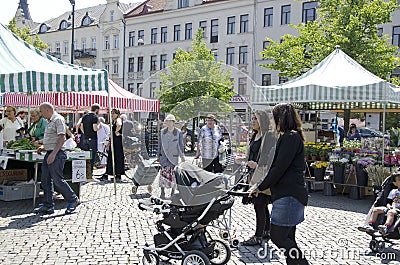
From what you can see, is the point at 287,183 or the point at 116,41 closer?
the point at 287,183

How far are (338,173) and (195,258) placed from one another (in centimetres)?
604

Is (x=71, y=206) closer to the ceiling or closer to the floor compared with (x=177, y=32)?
closer to the floor

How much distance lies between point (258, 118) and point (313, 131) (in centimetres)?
996

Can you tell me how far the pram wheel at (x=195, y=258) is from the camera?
450 centimetres

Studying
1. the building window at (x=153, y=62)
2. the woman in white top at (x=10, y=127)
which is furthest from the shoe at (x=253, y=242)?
the building window at (x=153, y=62)

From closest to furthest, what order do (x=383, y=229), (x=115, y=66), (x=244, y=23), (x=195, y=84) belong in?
(x=195, y=84) → (x=383, y=229) → (x=244, y=23) → (x=115, y=66)

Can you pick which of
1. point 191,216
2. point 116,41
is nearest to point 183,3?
point 116,41

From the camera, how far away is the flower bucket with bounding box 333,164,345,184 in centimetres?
970

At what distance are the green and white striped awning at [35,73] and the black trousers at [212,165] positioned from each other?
175 inches

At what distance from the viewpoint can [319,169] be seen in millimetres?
10164

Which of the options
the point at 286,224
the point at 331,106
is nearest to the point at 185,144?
the point at 286,224

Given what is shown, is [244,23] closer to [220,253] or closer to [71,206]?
[71,206]

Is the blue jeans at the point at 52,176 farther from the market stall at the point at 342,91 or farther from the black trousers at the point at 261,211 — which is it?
the market stall at the point at 342,91

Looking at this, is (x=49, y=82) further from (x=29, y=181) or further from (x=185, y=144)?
(x=185, y=144)
